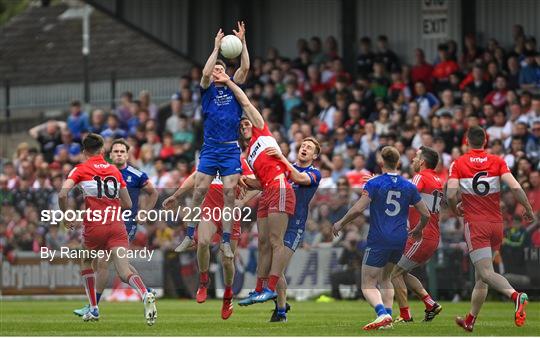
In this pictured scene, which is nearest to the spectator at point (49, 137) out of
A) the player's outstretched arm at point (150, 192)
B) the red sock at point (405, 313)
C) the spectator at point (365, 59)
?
the spectator at point (365, 59)

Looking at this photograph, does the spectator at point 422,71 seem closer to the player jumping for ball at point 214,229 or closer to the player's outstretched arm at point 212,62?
the player jumping for ball at point 214,229

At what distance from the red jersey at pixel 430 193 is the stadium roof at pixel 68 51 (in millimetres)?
22364

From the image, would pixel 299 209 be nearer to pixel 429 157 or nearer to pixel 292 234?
pixel 292 234

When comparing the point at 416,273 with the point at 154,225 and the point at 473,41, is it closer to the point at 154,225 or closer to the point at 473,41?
the point at 154,225

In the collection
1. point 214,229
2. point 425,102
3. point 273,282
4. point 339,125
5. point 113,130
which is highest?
point 425,102

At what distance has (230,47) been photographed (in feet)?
60.0

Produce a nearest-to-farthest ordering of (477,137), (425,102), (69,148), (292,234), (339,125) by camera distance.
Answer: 1. (477,137)
2. (292,234)
3. (425,102)
4. (339,125)
5. (69,148)

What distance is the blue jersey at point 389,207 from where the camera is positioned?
1747 cm

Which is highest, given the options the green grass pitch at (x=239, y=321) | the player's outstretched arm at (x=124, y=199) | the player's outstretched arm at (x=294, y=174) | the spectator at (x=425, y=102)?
the spectator at (x=425, y=102)

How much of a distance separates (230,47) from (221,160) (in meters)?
1.52

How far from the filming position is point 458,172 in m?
17.7

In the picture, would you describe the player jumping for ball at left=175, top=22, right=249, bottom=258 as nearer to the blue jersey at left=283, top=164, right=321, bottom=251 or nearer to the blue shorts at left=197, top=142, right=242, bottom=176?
the blue shorts at left=197, top=142, right=242, bottom=176

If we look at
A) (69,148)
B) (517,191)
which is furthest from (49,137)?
(517,191)

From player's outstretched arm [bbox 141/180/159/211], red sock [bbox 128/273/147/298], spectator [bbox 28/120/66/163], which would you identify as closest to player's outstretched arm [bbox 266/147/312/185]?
player's outstretched arm [bbox 141/180/159/211]
